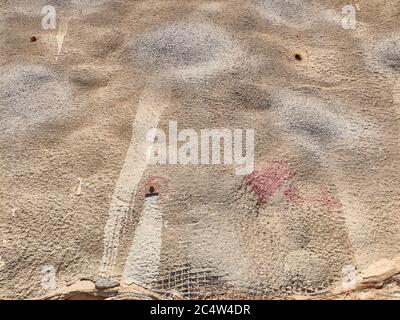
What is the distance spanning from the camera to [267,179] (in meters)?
7.48

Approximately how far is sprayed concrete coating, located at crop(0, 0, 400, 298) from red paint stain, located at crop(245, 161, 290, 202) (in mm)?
21

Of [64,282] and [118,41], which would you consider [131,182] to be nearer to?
[64,282]

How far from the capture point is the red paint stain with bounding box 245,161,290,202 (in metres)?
7.35

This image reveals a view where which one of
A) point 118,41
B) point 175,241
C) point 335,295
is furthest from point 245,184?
point 118,41

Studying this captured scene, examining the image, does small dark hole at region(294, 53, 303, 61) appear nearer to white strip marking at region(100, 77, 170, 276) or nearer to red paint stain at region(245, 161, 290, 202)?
white strip marking at region(100, 77, 170, 276)

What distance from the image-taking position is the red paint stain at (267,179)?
24.1ft

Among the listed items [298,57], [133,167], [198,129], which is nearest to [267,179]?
[198,129]

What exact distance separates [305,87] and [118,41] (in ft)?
11.1

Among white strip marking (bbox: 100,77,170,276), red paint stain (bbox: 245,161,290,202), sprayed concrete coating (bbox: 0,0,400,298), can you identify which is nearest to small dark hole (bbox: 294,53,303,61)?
sprayed concrete coating (bbox: 0,0,400,298)

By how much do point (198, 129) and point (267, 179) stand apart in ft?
4.31

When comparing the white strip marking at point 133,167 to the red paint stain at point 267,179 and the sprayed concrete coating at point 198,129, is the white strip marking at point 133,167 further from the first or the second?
the red paint stain at point 267,179

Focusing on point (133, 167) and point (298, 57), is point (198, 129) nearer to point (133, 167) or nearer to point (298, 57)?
point (133, 167)

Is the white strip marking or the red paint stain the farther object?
the red paint stain

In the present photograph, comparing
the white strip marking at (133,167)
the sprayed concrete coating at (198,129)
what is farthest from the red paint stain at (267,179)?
the white strip marking at (133,167)
